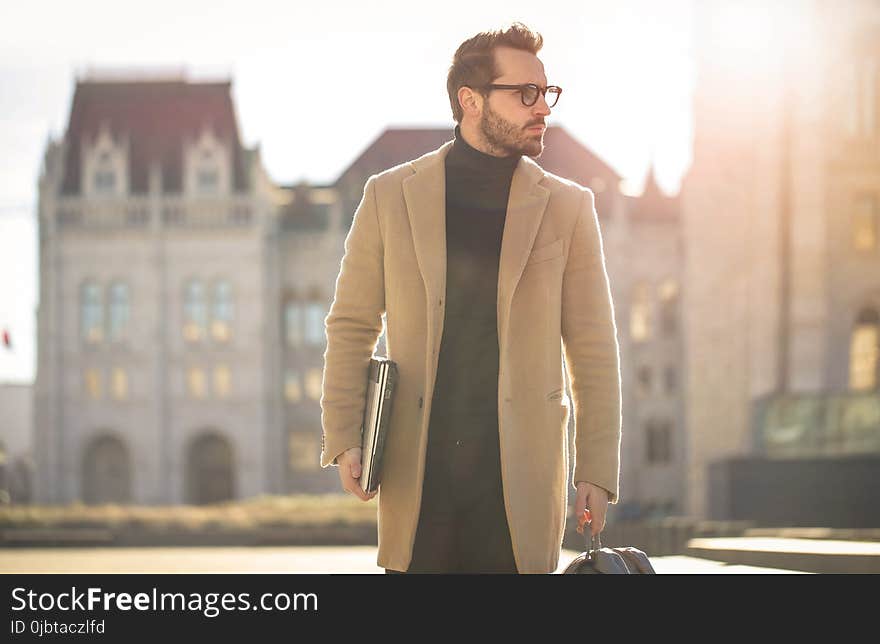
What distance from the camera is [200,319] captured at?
55.6m

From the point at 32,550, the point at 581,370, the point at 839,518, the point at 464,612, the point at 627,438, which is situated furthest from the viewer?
the point at 627,438

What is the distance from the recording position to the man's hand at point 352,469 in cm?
378

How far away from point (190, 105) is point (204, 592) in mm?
55338

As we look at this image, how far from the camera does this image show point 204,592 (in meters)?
3.72

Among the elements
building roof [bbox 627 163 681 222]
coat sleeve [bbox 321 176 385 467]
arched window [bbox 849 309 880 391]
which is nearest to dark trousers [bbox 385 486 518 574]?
coat sleeve [bbox 321 176 385 467]

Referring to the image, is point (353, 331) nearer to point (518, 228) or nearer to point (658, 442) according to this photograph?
point (518, 228)

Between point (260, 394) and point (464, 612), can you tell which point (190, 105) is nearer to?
point (260, 394)

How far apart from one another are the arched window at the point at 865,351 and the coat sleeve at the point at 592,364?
2666 centimetres

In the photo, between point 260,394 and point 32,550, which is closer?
point 32,550

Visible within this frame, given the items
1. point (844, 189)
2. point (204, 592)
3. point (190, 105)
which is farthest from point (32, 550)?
point (190, 105)

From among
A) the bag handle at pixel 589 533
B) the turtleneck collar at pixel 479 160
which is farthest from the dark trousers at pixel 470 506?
the turtleneck collar at pixel 479 160

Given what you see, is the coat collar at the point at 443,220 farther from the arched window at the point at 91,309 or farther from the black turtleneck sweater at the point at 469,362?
the arched window at the point at 91,309

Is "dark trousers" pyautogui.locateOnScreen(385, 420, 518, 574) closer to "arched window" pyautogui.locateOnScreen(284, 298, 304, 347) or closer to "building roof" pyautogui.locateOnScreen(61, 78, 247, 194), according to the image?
"arched window" pyautogui.locateOnScreen(284, 298, 304, 347)

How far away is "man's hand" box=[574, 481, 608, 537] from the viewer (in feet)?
12.2
